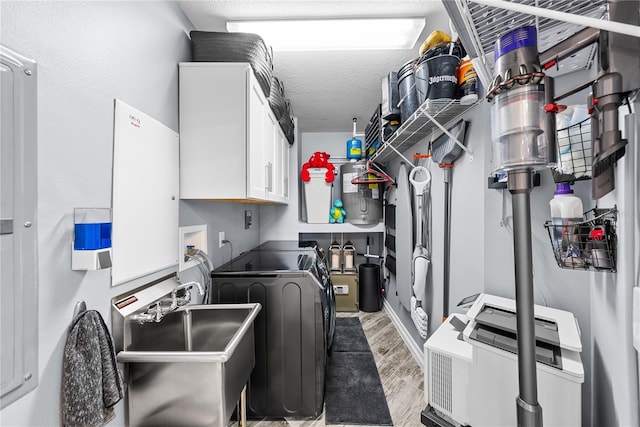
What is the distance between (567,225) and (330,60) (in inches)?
75.4

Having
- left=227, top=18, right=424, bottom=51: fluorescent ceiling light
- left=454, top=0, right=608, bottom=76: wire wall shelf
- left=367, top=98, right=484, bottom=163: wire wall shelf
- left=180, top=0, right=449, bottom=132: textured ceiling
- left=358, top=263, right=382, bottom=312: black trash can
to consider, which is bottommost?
left=358, top=263, right=382, bottom=312: black trash can

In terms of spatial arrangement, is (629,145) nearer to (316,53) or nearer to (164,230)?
(164,230)

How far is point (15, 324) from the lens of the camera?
0.68 metres

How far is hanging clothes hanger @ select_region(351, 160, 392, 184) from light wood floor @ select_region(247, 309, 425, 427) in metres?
1.80

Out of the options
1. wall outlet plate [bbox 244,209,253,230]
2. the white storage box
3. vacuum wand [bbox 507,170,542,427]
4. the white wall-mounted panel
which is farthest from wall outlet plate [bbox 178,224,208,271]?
the white storage box

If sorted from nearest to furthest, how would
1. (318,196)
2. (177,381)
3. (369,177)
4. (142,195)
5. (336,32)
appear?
1. (177,381)
2. (142,195)
3. (336,32)
4. (369,177)
5. (318,196)

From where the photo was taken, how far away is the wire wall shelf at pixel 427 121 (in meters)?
1.49

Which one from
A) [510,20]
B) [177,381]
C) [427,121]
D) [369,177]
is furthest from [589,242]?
[369,177]

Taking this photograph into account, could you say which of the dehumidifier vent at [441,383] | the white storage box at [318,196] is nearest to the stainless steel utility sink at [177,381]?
the dehumidifier vent at [441,383]

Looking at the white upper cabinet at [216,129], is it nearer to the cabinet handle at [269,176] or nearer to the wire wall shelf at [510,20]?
the cabinet handle at [269,176]

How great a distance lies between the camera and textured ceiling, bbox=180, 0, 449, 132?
1.54m

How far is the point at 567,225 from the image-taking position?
841 millimetres

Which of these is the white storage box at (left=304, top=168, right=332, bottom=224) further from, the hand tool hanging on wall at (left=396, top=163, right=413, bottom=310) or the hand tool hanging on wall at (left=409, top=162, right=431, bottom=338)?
the hand tool hanging on wall at (left=409, top=162, right=431, bottom=338)

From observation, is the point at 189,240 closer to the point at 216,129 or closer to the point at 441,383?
the point at 216,129
